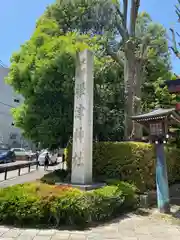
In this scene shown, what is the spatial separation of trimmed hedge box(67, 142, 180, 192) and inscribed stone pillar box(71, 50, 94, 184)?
1.48 metres

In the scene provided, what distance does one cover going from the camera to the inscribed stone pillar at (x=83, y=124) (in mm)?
8703

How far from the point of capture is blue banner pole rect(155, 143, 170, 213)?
8414 millimetres

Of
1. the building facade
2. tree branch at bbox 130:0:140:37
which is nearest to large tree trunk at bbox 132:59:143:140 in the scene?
tree branch at bbox 130:0:140:37

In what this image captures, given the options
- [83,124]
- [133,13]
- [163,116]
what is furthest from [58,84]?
[133,13]

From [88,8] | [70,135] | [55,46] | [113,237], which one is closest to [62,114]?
[70,135]

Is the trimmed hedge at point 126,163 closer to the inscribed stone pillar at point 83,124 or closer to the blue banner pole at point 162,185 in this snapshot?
the blue banner pole at point 162,185

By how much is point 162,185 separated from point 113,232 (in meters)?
3.08

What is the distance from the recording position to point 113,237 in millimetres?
5777

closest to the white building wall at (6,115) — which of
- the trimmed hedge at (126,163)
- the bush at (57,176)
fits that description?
the bush at (57,176)

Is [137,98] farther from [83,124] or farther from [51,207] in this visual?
[51,207]

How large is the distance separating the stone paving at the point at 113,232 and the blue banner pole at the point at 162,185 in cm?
123

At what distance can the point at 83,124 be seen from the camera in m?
8.89

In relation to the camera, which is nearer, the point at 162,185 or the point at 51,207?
the point at 51,207

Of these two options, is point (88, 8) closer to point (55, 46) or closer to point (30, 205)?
point (55, 46)
